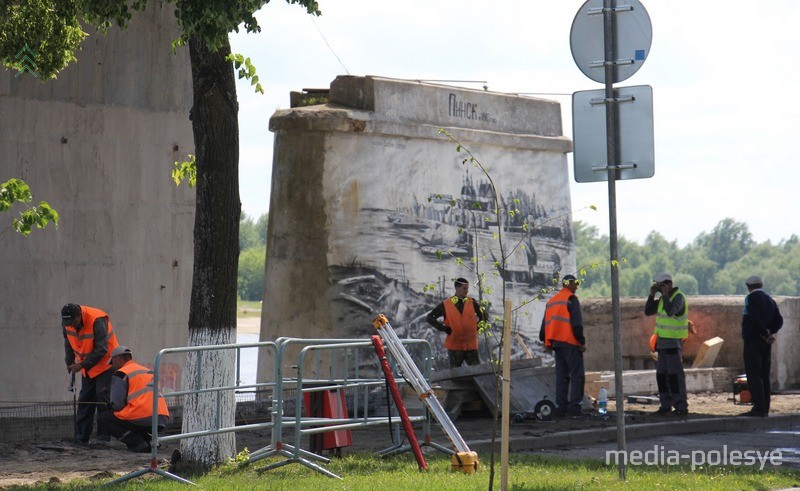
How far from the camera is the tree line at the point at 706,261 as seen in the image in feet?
483

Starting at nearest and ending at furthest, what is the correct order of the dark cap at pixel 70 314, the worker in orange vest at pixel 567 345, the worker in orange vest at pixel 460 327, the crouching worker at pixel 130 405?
the crouching worker at pixel 130 405 → the dark cap at pixel 70 314 → the worker in orange vest at pixel 567 345 → the worker in orange vest at pixel 460 327

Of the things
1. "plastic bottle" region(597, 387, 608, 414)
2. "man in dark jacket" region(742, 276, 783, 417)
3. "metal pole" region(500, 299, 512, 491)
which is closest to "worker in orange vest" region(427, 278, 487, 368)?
"plastic bottle" region(597, 387, 608, 414)

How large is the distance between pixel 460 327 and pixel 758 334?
3.70 meters

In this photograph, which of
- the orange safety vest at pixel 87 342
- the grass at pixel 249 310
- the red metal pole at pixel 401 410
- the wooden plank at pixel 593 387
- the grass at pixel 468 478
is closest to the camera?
the grass at pixel 468 478

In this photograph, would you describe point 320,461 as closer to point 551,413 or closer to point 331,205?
point 551,413

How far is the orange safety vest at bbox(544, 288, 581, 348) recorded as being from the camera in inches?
606

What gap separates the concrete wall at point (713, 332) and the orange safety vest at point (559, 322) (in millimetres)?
5485

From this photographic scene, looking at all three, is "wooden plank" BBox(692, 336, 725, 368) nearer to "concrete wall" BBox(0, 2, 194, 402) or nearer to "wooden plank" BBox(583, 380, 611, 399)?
"wooden plank" BBox(583, 380, 611, 399)

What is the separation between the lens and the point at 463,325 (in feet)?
53.7

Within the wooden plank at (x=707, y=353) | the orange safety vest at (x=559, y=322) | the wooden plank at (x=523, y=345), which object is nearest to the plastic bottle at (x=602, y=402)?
the orange safety vest at (x=559, y=322)

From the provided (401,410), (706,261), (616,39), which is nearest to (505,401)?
(616,39)

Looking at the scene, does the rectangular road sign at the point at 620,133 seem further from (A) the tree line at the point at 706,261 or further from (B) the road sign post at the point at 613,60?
(A) the tree line at the point at 706,261

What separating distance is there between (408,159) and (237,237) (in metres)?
7.31

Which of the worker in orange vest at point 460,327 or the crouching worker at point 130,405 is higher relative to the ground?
the worker in orange vest at point 460,327
